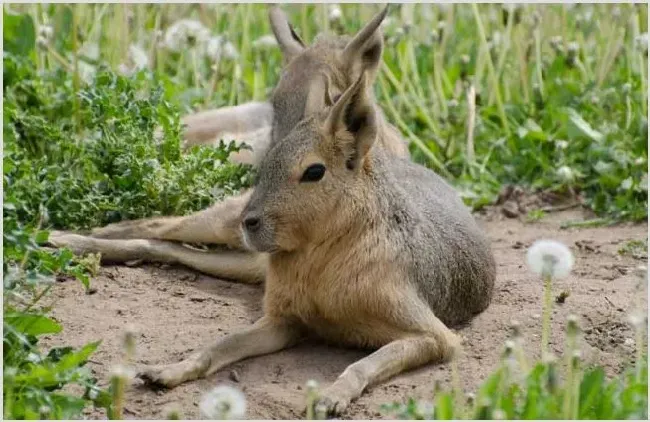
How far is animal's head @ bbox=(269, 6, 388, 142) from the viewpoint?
292 inches

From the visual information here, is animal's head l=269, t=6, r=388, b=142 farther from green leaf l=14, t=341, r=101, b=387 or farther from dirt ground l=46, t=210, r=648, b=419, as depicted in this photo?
green leaf l=14, t=341, r=101, b=387

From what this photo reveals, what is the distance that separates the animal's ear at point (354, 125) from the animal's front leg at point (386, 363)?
2.50 feet

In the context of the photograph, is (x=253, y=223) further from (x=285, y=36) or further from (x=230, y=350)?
(x=285, y=36)

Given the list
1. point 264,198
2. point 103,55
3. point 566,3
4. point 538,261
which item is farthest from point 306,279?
point 566,3

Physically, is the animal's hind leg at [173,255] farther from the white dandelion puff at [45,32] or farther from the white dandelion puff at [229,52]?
the white dandelion puff at [229,52]

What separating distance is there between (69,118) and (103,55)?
1458mm

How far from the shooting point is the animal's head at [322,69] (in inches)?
292

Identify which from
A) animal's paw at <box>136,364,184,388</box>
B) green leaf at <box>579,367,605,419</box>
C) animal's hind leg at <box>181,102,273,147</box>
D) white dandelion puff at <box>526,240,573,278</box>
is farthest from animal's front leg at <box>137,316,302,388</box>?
animal's hind leg at <box>181,102,273,147</box>

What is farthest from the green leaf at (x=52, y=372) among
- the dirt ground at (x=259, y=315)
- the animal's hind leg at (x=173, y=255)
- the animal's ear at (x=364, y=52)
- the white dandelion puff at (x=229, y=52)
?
the white dandelion puff at (x=229, y=52)

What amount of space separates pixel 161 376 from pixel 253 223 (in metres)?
0.79

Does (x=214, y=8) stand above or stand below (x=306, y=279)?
above

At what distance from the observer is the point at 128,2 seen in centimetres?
962

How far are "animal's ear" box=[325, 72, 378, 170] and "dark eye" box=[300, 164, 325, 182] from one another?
14 centimetres

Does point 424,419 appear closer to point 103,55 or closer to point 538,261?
point 538,261
